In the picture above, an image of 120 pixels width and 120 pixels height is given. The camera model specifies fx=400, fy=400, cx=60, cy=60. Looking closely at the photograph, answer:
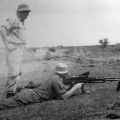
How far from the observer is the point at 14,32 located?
9.83 meters

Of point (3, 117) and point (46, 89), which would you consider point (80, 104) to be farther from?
point (3, 117)

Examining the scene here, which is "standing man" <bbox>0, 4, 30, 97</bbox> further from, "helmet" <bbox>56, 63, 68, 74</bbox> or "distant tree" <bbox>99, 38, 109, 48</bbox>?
"distant tree" <bbox>99, 38, 109, 48</bbox>

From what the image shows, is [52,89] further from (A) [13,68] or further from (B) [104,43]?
(B) [104,43]

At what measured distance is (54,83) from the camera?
8438 millimetres

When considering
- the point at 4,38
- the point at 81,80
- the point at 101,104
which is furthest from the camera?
the point at 4,38

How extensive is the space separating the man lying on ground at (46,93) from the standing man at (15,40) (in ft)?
3.39

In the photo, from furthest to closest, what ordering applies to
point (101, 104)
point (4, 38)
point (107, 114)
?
1. point (4, 38)
2. point (101, 104)
3. point (107, 114)

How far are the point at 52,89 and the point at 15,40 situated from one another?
74.5 inches

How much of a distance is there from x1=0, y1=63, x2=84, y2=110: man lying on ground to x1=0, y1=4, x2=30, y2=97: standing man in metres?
1.03

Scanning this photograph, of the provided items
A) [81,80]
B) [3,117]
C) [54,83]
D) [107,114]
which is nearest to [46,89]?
[54,83]

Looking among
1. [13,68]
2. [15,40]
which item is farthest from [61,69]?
[15,40]

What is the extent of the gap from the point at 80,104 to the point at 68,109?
18.5 inches

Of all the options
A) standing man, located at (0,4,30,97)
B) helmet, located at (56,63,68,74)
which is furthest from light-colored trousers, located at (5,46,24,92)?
helmet, located at (56,63,68,74)

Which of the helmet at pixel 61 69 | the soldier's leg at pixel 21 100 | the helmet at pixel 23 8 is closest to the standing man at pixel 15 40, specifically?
the helmet at pixel 23 8
